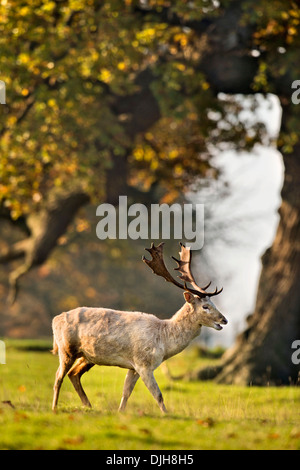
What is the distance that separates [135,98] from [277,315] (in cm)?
695

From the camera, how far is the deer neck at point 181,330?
32.2ft

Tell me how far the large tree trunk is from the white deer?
8.57 meters

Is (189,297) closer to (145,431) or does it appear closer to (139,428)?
(139,428)

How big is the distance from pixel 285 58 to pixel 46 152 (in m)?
6.27

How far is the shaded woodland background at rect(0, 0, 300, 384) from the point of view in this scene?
18156 millimetres

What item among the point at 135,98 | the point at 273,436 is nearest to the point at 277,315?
the point at 135,98

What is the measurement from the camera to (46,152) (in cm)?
1927

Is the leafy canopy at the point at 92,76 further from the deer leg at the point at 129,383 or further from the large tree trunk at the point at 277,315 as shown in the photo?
the deer leg at the point at 129,383

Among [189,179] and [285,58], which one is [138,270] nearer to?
[189,179]

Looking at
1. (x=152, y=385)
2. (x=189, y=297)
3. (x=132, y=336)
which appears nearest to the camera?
(x=152, y=385)

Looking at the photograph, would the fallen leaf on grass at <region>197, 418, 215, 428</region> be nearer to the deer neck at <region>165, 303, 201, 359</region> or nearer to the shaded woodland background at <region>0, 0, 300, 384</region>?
the deer neck at <region>165, 303, 201, 359</region>

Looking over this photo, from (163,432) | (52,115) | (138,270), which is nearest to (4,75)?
(52,115)

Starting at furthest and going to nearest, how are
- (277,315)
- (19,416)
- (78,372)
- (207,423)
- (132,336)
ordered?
(277,315) → (78,372) → (132,336) → (19,416) → (207,423)

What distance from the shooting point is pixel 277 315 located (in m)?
18.7
